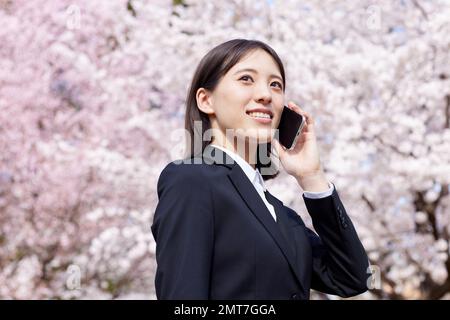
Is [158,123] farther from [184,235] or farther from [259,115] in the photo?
[184,235]

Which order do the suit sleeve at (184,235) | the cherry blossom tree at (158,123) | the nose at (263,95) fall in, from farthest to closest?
the cherry blossom tree at (158,123), the nose at (263,95), the suit sleeve at (184,235)

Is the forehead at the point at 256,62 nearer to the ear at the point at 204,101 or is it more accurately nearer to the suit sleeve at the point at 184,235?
the ear at the point at 204,101

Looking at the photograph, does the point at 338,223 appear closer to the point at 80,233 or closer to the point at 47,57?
the point at 80,233

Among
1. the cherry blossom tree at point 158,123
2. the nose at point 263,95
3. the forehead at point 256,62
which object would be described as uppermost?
the forehead at point 256,62

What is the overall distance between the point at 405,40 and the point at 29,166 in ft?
Result: 12.7

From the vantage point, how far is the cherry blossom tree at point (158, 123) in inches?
215

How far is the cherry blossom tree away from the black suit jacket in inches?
148

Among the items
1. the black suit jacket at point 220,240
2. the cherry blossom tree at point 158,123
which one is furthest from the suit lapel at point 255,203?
the cherry blossom tree at point 158,123

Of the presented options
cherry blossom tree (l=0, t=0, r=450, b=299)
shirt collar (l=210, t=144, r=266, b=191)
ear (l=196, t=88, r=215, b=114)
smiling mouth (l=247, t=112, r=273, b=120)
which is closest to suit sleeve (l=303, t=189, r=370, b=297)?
shirt collar (l=210, t=144, r=266, b=191)

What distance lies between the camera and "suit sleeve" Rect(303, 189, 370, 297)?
1773mm

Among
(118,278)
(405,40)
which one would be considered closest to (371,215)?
(405,40)

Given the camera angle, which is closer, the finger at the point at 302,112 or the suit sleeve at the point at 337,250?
the suit sleeve at the point at 337,250

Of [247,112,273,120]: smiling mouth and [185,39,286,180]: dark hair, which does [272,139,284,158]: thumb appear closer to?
[185,39,286,180]: dark hair

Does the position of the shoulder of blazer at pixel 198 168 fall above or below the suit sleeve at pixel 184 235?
above
